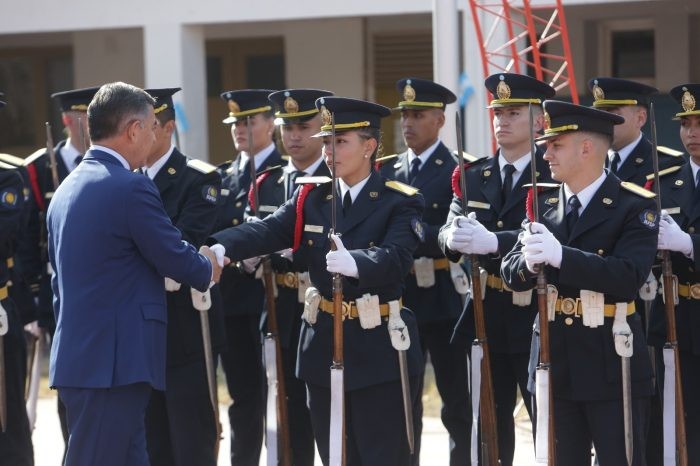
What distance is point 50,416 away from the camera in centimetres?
888

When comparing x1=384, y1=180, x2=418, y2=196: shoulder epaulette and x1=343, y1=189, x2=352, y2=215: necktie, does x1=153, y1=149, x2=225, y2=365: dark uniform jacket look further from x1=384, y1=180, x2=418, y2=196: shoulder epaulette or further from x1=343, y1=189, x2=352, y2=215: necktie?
x1=384, y1=180, x2=418, y2=196: shoulder epaulette

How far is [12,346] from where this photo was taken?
6.03 metres

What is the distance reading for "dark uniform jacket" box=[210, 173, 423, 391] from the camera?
5.29 meters

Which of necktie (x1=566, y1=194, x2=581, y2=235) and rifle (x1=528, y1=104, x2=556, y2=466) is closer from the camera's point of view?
rifle (x1=528, y1=104, x2=556, y2=466)

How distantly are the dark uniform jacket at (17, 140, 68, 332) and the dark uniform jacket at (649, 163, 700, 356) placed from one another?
3052 millimetres

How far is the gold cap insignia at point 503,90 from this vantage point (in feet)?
19.7

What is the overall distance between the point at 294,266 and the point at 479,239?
1.23 meters

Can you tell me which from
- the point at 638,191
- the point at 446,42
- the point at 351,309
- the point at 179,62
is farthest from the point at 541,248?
the point at 179,62

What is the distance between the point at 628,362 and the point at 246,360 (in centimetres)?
250

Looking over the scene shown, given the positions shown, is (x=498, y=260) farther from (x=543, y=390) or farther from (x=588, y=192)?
(x=543, y=390)

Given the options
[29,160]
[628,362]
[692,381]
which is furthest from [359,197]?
[29,160]

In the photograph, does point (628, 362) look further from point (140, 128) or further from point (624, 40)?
point (624, 40)

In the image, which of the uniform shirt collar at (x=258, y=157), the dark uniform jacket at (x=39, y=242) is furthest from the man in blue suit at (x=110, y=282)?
the uniform shirt collar at (x=258, y=157)

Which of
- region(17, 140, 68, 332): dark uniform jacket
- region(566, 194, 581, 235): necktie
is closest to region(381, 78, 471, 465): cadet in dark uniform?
region(566, 194, 581, 235): necktie
